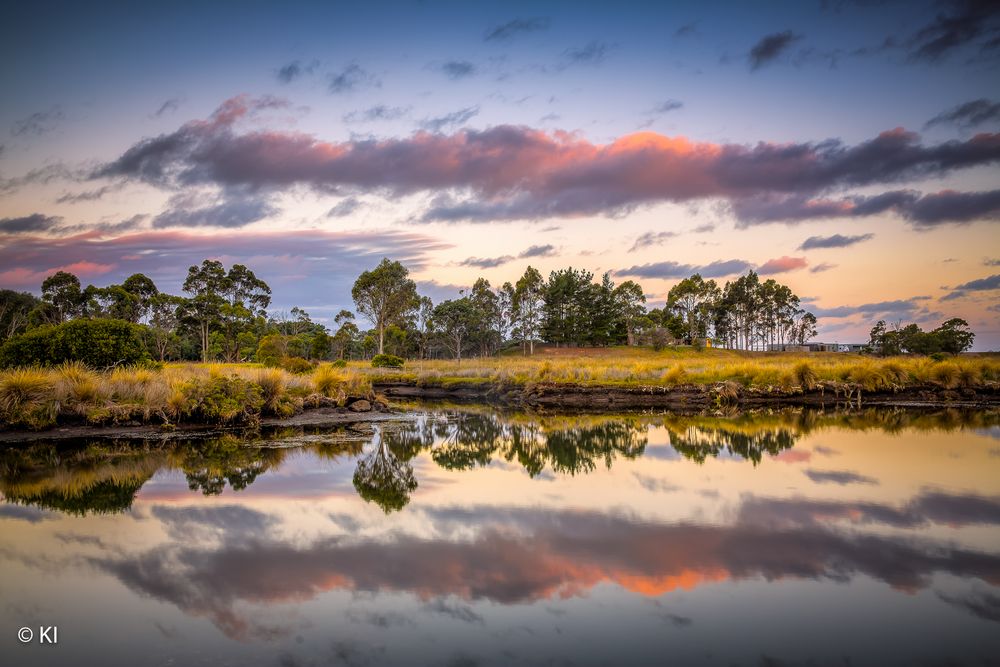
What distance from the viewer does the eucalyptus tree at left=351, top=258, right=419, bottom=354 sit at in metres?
65.6

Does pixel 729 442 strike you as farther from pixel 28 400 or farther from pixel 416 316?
pixel 416 316

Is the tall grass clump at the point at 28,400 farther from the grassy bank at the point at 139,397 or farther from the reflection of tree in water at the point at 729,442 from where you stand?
the reflection of tree in water at the point at 729,442

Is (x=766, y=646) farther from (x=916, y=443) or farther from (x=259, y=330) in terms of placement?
(x=259, y=330)

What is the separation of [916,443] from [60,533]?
16.3 m

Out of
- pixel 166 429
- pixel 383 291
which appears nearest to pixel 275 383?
pixel 166 429

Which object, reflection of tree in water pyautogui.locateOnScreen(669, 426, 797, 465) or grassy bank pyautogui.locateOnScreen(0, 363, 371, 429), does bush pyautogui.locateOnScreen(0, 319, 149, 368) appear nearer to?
grassy bank pyautogui.locateOnScreen(0, 363, 371, 429)

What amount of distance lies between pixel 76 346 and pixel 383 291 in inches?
1897

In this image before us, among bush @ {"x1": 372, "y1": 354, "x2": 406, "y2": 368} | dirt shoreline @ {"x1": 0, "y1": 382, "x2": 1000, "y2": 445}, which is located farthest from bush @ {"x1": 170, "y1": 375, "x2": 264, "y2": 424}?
bush @ {"x1": 372, "y1": 354, "x2": 406, "y2": 368}

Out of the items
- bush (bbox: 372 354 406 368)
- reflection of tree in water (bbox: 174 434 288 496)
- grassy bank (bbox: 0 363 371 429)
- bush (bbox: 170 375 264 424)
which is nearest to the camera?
reflection of tree in water (bbox: 174 434 288 496)

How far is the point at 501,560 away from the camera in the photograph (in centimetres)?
628

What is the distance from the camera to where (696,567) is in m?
6.05

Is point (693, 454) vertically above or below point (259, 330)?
below

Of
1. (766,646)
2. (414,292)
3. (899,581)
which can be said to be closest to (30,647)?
(766,646)

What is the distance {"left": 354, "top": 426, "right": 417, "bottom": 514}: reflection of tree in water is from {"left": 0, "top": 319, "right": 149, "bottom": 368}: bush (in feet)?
34.3
